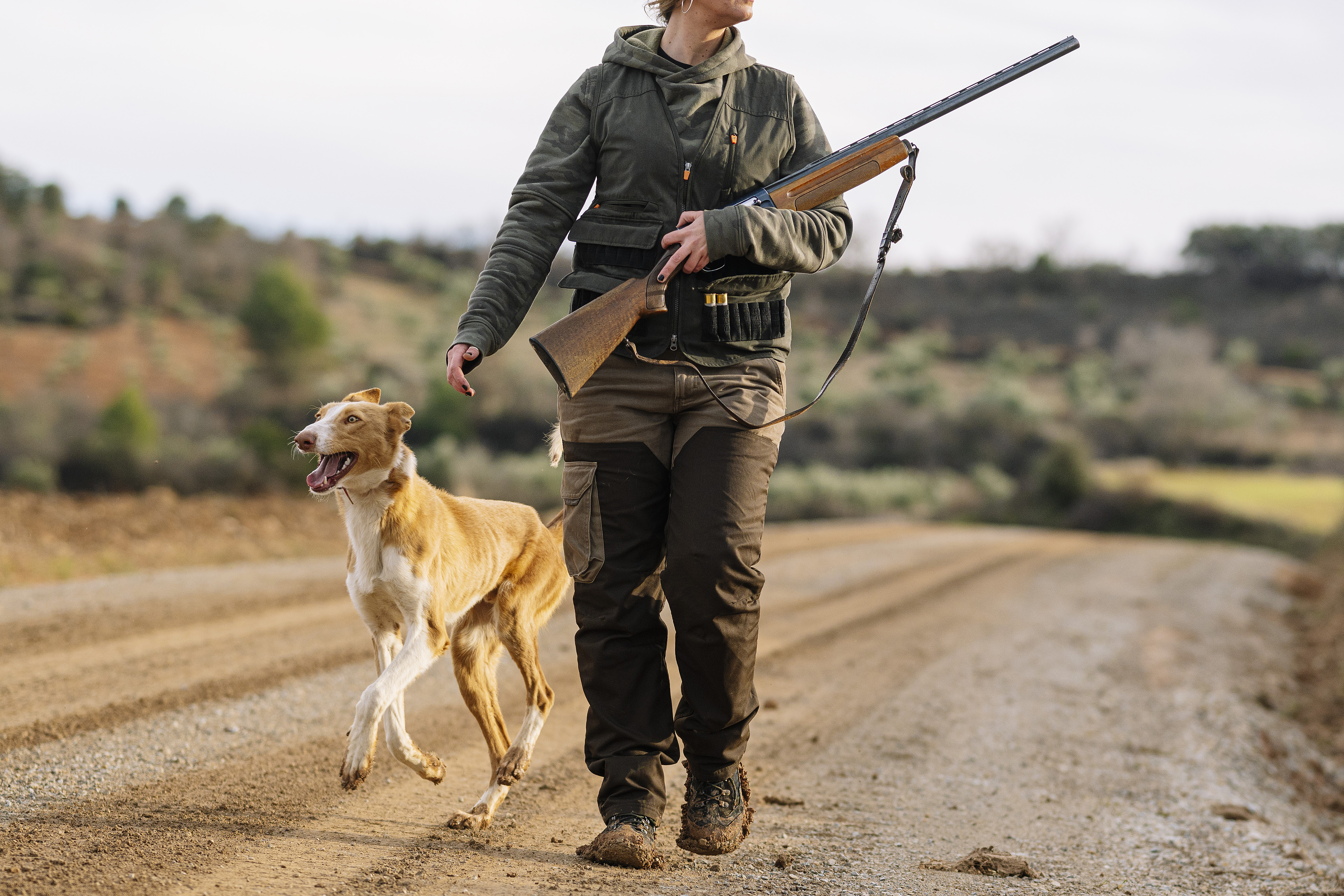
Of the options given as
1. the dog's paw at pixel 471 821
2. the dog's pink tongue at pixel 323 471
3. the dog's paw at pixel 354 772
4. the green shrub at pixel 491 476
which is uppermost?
the dog's pink tongue at pixel 323 471

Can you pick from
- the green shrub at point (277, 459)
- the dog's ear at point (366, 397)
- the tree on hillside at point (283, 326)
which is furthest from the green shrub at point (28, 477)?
the dog's ear at point (366, 397)

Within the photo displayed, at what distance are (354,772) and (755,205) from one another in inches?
95.6

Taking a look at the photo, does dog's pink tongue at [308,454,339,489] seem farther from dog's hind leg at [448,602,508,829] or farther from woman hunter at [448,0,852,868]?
dog's hind leg at [448,602,508,829]

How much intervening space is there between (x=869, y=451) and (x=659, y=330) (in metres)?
37.2

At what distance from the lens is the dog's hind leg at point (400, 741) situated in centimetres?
393

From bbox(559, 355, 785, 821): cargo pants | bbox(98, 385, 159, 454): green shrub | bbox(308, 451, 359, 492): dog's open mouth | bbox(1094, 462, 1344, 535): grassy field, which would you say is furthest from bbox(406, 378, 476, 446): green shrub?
bbox(559, 355, 785, 821): cargo pants

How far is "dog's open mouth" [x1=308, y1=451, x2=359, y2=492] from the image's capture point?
145 inches

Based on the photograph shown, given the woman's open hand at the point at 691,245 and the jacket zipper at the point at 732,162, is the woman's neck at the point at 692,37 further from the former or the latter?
the woman's open hand at the point at 691,245

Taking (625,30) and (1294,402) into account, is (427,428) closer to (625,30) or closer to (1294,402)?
(625,30)

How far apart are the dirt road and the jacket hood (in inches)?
110

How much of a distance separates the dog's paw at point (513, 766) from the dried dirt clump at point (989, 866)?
1.62 meters

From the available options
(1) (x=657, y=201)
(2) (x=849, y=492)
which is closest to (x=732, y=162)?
(1) (x=657, y=201)

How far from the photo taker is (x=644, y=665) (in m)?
3.80

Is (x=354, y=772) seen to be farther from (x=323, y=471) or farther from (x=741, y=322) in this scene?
(x=741, y=322)
